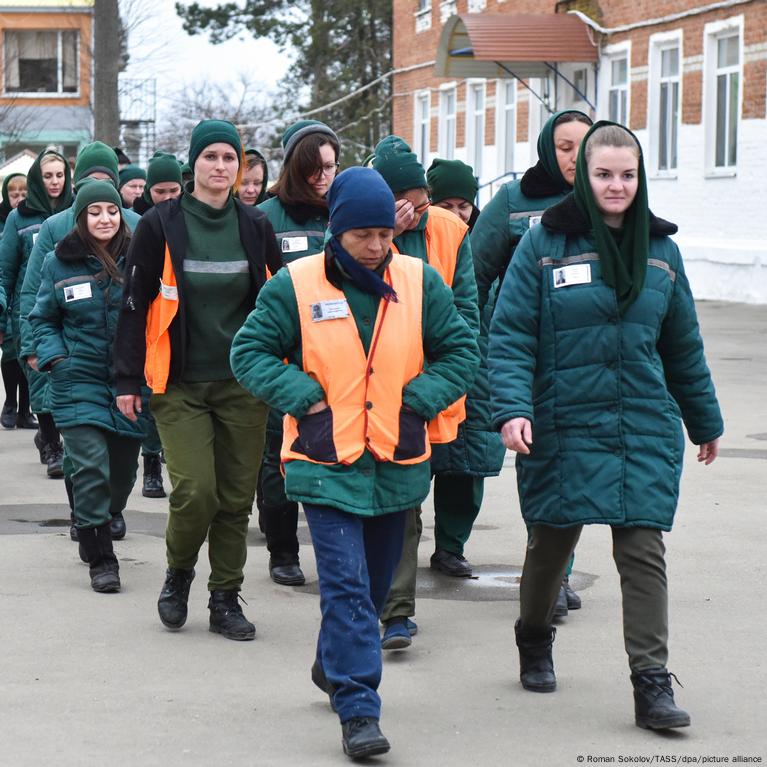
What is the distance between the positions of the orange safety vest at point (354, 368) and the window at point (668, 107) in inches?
875

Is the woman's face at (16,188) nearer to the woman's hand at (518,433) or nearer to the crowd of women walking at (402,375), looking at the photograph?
the crowd of women walking at (402,375)

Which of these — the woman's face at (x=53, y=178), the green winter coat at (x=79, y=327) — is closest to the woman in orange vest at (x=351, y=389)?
the green winter coat at (x=79, y=327)

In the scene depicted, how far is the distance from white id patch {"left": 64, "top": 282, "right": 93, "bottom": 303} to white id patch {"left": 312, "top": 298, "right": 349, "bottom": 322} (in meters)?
2.63

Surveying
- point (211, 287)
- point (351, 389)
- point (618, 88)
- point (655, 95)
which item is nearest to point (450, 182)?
point (211, 287)

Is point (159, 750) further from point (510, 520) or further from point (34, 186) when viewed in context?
point (34, 186)

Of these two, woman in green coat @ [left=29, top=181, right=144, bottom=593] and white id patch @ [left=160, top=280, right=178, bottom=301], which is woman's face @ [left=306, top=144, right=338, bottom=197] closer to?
woman in green coat @ [left=29, top=181, right=144, bottom=593]

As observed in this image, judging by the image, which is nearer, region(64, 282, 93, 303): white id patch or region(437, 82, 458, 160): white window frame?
region(64, 282, 93, 303): white id patch

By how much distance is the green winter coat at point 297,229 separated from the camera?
7.31m

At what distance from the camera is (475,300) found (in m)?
6.49

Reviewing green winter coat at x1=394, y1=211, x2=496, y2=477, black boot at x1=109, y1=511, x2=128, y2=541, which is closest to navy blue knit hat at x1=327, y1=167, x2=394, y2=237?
green winter coat at x1=394, y1=211, x2=496, y2=477

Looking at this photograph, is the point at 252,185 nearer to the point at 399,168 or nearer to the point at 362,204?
the point at 399,168

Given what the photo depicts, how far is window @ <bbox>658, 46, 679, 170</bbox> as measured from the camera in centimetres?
2666

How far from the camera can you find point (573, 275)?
521cm

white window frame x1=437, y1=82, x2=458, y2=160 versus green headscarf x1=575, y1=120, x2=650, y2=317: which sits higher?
white window frame x1=437, y1=82, x2=458, y2=160
